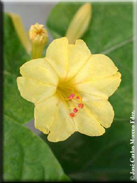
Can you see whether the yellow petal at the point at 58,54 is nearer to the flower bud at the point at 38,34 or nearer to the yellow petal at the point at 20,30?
the flower bud at the point at 38,34

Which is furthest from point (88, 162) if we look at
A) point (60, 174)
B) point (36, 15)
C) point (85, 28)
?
point (36, 15)

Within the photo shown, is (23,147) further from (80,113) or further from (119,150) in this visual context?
(119,150)

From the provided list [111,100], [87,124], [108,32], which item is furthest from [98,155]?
[108,32]

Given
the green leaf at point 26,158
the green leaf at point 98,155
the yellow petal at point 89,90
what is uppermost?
the yellow petal at point 89,90

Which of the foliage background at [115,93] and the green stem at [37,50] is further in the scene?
the foliage background at [115,93]

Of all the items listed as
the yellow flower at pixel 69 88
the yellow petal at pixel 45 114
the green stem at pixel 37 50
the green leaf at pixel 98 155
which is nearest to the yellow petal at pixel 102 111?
the yellow flower at pixel 69 88

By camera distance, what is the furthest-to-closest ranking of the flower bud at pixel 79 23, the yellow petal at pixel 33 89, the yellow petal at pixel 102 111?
the flower bud at pixel 79 23, the yellow petal at pixel 102 111, the yellow petal at pixel 33 89
